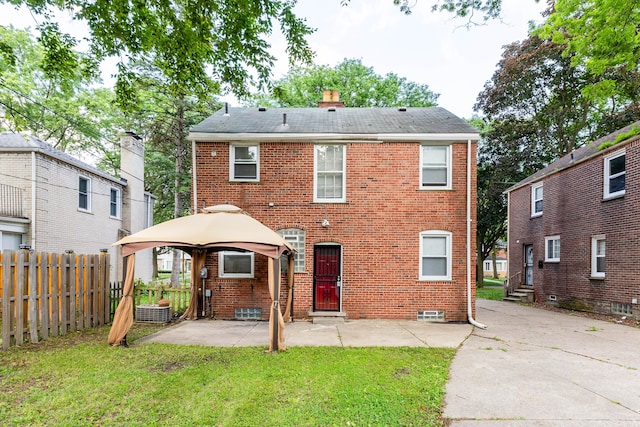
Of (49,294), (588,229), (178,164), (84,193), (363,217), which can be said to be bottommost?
(49,294)

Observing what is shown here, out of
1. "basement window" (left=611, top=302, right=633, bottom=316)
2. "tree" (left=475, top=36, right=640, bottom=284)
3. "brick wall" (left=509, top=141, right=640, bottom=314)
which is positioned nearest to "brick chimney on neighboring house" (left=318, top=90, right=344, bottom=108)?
"brick wall" (left=509, top=141, right=640, bottom=314)

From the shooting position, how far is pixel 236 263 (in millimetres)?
9391

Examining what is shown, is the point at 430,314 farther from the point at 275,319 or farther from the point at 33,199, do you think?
the point at 33,199

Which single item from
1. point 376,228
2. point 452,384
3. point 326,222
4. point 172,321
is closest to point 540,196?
point 376,228

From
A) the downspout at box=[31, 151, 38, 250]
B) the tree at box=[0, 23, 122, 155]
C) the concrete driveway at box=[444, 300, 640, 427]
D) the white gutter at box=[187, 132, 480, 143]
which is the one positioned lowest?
the concrete driveway at box=[444, 300, 640, 427]

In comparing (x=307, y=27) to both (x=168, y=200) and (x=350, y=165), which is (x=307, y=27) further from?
(x=168, y=200)

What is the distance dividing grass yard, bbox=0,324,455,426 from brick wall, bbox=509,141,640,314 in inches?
313

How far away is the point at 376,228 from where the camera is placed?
9.33 meters

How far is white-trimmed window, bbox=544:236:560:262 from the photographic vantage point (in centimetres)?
1341

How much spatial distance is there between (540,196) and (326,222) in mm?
11425

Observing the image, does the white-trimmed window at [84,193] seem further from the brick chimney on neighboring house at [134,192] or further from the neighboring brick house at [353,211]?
the neighboring brick house at [353,211]

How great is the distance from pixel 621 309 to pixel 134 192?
2130cm

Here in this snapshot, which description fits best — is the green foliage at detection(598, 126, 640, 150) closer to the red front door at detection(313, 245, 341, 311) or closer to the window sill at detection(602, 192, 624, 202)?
the window sill at detection(602, 192, 624, 202)

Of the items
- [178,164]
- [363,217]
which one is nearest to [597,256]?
[363,217]
